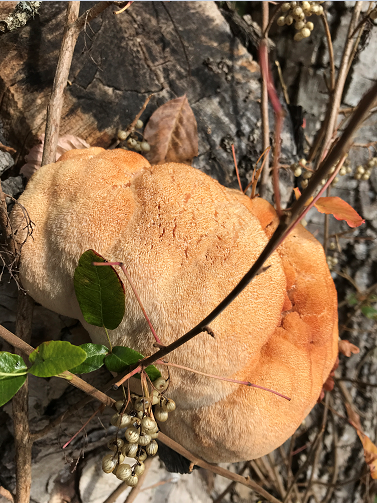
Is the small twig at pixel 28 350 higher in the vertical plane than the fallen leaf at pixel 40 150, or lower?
lower

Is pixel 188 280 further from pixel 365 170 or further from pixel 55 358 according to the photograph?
pixel 365 170

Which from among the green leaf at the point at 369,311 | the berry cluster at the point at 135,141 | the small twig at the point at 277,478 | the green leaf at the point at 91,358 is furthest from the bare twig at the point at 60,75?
the small twig at the point at 277,478

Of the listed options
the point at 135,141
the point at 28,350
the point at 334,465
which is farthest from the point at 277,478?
the point at 135,141

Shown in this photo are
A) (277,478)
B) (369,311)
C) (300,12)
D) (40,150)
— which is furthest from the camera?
(277,478)

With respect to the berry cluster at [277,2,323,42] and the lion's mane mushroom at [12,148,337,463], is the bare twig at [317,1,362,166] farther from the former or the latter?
the lion's mane mushroom at [12,148,337,463]

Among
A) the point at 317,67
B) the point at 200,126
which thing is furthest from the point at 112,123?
the point at 317,67

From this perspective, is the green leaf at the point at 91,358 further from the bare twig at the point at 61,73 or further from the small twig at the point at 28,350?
the bare twig at the point at 61,73
